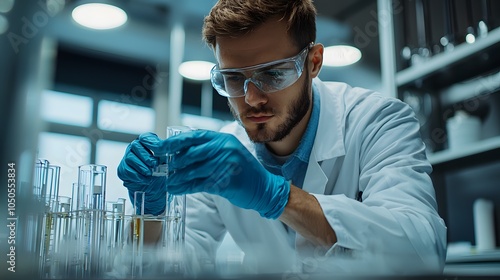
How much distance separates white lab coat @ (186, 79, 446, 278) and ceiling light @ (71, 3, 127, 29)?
2129 mm

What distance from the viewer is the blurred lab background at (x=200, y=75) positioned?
2674mm

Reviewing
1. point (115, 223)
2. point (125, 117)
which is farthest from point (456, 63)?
point (115, 223)

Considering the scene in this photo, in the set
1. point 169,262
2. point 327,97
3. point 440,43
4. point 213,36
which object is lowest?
point 169,262

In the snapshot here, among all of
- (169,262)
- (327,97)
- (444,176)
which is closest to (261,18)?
(327,97)

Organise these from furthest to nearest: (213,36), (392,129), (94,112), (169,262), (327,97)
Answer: (94,112) → (327,97) → (213,36) → (392,129) → (169,262)

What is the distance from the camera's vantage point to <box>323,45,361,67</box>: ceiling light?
376cm

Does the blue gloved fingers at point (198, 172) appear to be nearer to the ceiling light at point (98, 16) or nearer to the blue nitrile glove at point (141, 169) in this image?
the blue nitrile glove at point (141, 169)

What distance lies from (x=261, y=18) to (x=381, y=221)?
65cm

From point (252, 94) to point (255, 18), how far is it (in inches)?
9.1

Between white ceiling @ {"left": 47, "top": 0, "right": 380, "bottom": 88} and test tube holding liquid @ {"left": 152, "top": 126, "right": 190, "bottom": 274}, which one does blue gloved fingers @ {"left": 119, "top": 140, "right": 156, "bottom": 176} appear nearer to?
test tube holding liquid @ {"left": 152, "top": 126, "right": 190, "bottom": 274}

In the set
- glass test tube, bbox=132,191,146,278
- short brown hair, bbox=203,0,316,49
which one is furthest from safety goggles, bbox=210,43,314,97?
glass test tube, bbox=132,191,146,278

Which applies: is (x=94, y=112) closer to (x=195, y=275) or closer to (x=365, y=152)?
(x=365, y=152)

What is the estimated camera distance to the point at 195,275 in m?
Result: 0.43

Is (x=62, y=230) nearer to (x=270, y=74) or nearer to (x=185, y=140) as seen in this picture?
(x=185, y=140)
